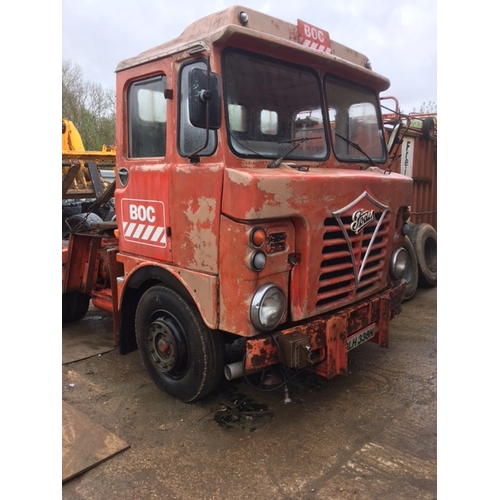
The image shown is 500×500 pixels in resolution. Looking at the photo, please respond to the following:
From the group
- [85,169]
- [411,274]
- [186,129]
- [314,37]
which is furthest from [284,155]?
[85,169]

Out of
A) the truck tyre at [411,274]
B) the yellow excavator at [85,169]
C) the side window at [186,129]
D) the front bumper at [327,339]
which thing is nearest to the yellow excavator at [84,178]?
the yellow excavator at [85,169]

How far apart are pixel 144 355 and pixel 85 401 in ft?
1.89

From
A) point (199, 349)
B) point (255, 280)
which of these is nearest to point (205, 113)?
point (255, 280)

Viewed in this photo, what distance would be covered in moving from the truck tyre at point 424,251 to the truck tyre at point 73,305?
4.65 m

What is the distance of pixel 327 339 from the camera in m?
3.14

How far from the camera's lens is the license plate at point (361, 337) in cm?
338

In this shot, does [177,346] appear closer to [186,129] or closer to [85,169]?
[186,129]

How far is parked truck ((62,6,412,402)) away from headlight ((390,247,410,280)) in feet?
0.05

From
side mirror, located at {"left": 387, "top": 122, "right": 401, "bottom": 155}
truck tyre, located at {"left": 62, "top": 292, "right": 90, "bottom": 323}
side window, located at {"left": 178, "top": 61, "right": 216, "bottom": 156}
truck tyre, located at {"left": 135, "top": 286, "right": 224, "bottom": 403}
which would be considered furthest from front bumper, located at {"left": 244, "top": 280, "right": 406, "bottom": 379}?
truck tyre, located at {"left": 62, "top": 292, "right": 90, "bottom": 323}

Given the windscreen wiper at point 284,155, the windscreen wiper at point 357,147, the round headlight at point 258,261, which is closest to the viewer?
the round headlight at point 258,261

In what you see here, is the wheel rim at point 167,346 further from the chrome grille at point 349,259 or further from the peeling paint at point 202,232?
the chrome grille at point 349,259

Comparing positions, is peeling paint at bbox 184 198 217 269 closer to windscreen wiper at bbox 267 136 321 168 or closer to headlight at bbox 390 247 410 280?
windscreen wiper at bbox 267 136 321 168

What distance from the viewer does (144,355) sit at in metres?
3.78

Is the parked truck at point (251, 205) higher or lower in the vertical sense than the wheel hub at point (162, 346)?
higher
